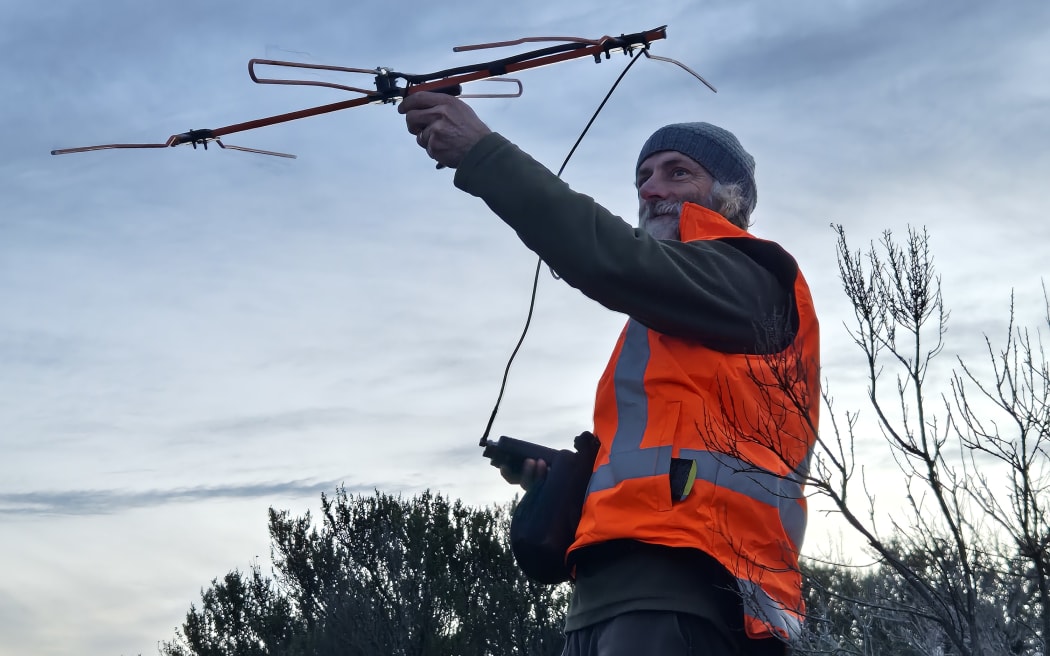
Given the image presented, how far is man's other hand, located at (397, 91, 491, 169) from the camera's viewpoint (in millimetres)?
2800

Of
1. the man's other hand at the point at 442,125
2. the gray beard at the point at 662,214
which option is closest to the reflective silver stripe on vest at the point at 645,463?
the gray beard at the point at 662,214

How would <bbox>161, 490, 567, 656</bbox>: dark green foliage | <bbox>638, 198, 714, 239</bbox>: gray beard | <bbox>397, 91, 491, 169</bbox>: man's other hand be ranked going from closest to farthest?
1. <bbox>397, 91, 491, 169</bbox>: man's other hand
2. <bbox>638, 198, 714, 239</bbox>: gray beard
3. <bbox>161, 490, 567, 656</bbox>: dark green foliage

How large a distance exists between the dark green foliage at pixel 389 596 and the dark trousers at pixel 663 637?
2295 centimetres

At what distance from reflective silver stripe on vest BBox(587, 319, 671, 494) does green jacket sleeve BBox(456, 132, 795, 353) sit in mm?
111

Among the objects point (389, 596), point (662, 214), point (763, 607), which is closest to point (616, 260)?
point (662, 214)

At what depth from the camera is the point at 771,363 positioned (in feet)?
8.79

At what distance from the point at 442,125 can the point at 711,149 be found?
0.99m

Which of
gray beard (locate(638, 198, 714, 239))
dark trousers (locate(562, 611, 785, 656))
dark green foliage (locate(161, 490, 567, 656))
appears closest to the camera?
dark trousers (locate(562, 611, 785, 656))

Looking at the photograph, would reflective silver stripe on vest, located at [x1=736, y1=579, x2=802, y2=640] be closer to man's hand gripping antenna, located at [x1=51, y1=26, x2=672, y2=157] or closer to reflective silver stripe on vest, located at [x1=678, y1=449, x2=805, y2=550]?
reflective silver stripe on vest, located at [x1=678, y1=449, x2=805, y2=550]

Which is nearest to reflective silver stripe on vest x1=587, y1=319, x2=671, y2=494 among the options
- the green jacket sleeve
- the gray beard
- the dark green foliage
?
the green jacket sleeve

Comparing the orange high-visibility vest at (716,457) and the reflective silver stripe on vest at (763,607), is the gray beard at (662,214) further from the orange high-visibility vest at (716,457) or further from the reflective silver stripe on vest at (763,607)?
the reflective silver stripe on vest at (763,607)

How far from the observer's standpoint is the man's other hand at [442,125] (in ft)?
9.19

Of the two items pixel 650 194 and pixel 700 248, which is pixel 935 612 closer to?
pixel 700 248

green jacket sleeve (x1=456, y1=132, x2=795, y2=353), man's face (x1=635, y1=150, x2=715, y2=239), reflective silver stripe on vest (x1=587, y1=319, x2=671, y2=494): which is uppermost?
man's face (x1=635, y1=150, x2=715, y2=239)
